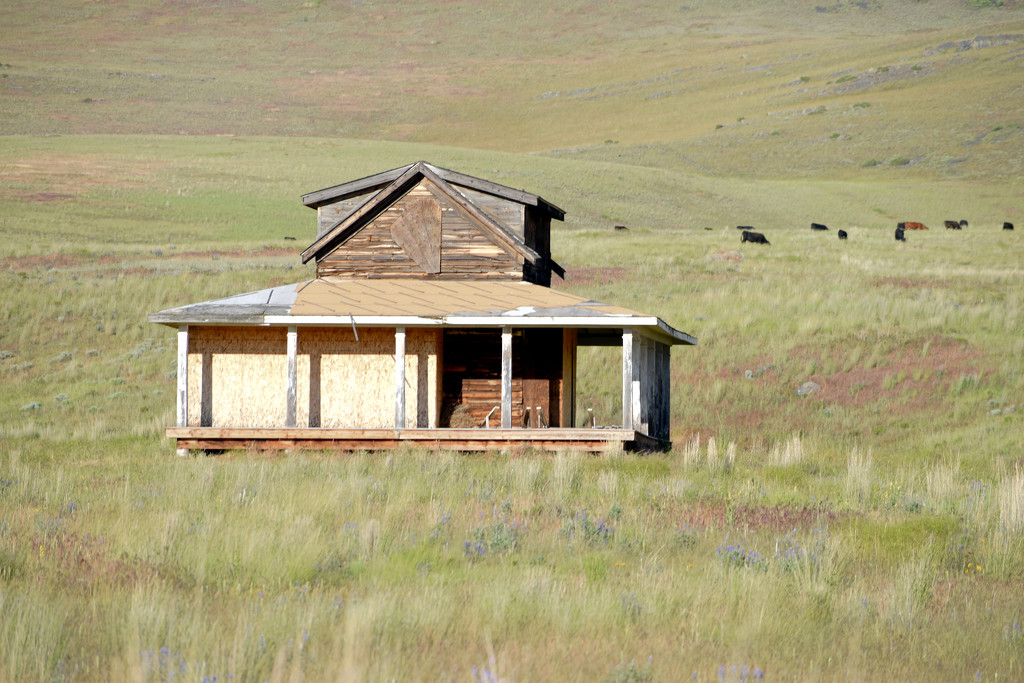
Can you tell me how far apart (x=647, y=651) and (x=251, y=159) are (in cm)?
7679

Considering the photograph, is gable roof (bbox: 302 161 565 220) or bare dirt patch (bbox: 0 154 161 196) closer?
gable roof (bbox: 302 161 565 220)

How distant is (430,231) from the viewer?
21266 millimetres

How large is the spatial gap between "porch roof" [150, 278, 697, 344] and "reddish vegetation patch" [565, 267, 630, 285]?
17.6 meters

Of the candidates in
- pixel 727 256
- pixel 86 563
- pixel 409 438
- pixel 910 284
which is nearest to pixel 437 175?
pixel 409 438

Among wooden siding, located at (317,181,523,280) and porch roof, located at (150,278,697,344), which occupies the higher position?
wooden siding, located at (317,181,523,280)

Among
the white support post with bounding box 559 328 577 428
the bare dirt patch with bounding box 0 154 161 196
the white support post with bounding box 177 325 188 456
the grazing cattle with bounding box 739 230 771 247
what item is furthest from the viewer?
the bare dirt patch with bounding box 0 154 161 196

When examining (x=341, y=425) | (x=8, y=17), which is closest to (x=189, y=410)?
(x=341, y=425)

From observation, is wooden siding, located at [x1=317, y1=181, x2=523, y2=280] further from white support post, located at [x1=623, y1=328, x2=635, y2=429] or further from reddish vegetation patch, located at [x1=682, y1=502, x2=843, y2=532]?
reddish vegetation patch, located at [x1=682, y1=502, x2=843, y2=532]

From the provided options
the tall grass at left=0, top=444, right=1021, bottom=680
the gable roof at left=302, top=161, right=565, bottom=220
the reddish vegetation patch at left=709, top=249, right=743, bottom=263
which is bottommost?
the tall grass at left=0, top=444, right=1021, bottom=680

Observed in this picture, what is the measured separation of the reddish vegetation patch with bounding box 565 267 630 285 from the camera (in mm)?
37875

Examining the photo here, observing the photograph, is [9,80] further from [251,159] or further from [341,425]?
[341,425]

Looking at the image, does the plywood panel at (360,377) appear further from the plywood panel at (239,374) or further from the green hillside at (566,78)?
the green hillside at (566,78)

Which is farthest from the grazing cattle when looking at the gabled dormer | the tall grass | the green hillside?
the green hillside

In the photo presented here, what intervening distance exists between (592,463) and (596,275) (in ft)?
76.2
